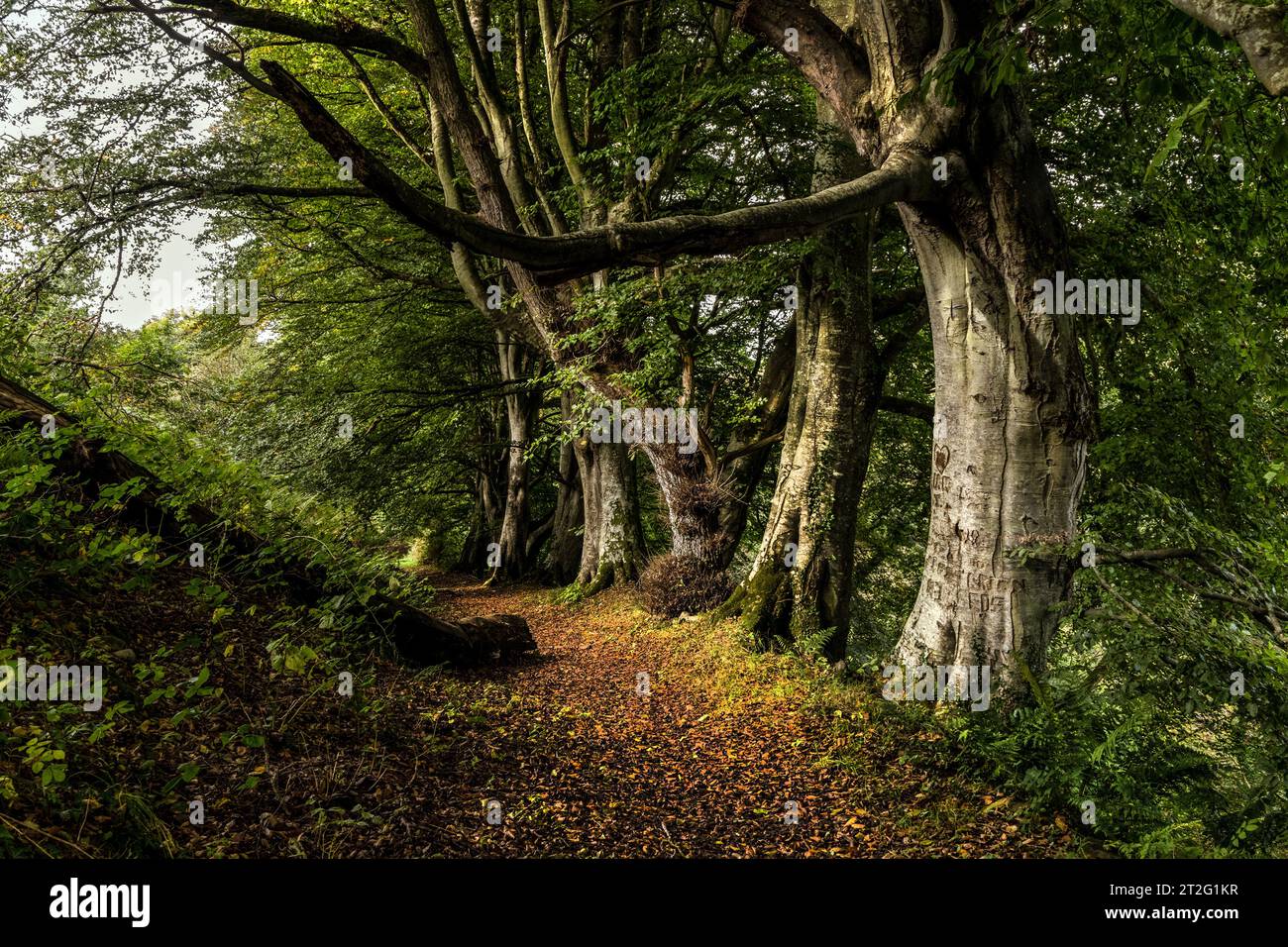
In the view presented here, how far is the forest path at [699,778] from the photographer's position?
3.59 metres

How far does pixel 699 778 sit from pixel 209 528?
3727 mm

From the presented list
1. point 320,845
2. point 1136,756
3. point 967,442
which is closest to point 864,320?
point 967,442

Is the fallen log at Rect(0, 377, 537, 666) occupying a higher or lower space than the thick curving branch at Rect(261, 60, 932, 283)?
lower

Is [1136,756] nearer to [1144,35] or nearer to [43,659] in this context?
[1144,35]

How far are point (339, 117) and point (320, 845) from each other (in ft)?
44.3

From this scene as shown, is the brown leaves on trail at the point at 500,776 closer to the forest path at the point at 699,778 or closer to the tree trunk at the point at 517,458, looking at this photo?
the forest path at the point at 699,778

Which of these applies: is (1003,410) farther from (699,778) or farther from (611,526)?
(611,526)

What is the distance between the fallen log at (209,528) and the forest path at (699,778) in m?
0.36

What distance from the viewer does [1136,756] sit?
4.38 m

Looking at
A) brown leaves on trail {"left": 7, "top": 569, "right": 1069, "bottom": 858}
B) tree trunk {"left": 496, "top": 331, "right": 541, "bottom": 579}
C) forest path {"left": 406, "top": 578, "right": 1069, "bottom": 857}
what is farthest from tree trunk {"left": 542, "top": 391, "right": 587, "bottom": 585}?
brown leaves on trail {"left": 7, "top": 569, "right": 1069, "bottom": 858}

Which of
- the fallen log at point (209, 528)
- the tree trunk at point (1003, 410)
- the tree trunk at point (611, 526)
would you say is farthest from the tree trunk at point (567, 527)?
the tree trunk at point (1003, 410)

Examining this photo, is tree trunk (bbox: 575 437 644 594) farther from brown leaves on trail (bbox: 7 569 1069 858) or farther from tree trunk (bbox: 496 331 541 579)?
brown leaves on trail (bbox: 7 569 1069 858)

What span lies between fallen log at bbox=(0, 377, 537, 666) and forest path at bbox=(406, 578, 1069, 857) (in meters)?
0.36

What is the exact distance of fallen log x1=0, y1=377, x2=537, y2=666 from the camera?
3926mm
